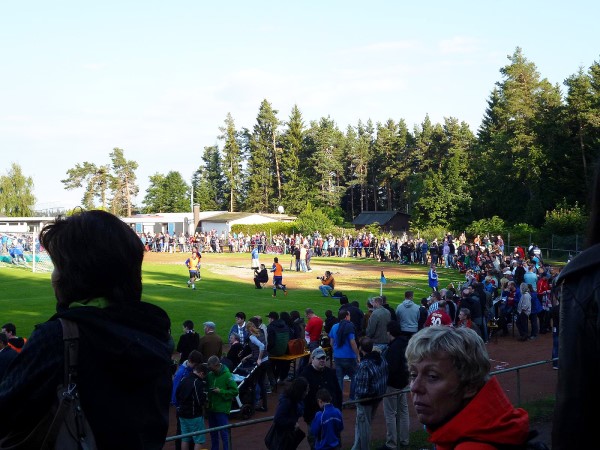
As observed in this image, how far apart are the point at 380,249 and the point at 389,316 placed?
36.6 meters

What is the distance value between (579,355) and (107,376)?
1472 mm

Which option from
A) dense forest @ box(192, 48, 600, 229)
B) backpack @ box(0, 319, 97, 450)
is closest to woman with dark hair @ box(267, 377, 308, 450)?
backpack @ box(0, 319, 97, 450)

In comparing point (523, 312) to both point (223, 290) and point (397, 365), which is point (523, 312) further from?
point (223, 290)

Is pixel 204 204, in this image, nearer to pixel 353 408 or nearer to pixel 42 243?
pixel 353 408

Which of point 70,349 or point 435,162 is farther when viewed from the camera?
point 435,162

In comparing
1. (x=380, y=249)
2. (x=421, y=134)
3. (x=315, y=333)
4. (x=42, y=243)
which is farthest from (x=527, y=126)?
(x=42, y=243)

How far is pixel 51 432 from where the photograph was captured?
205 centimetres

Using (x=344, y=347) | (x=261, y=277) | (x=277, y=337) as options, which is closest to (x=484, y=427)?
(x=344, y=347)

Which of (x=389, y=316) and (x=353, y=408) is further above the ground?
(x=389, y=316)

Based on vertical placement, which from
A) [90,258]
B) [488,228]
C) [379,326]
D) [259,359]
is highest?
[488,228]

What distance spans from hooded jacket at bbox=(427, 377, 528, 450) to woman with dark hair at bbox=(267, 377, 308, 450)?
6312 millimetres

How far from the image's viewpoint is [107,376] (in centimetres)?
221

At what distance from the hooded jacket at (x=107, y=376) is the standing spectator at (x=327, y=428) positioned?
20.7ft

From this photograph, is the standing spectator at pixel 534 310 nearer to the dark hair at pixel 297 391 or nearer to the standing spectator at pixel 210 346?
the standing spectator at pixel 210 346
